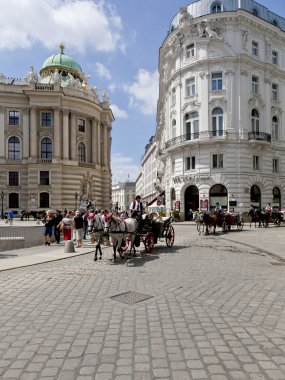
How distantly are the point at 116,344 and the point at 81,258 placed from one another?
8.93 meters

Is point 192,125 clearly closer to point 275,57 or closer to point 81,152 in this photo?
point 275,57

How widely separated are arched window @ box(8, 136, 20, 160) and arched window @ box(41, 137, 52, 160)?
13.8 ft

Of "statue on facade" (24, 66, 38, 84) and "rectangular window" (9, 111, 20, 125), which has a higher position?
"statue on facade" (24, 66, 38, 84)

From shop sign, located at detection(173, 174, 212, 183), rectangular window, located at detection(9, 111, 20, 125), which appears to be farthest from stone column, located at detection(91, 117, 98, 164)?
shop sign, located at detection(173, 174, 212, 183)

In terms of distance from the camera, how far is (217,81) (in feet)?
130

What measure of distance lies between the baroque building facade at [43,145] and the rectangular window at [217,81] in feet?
89.6

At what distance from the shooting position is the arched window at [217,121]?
128 ft

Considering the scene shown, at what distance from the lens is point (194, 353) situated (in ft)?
15.2

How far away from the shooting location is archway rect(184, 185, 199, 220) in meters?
40.4

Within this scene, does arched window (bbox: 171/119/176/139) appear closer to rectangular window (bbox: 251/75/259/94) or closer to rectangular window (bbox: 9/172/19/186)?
rectangular window (bbox: 251/75/259/94)

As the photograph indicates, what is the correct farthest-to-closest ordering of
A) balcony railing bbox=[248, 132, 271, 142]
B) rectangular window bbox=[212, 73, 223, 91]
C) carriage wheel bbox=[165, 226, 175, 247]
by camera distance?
rectangular window bbox=[212, 73, 223, 91]
balcony railing bbox=[248, 132, 271, 142]
carriage wheel bbox=[165, 226, 175, 247]

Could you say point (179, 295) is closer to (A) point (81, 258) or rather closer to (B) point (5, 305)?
(B) point (5, 305)

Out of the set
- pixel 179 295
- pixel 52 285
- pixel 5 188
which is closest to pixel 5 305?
pixel 52 285

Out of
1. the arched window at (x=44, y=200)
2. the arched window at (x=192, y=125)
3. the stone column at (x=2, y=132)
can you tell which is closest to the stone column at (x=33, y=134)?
the stone column at (x=2, y=132)
